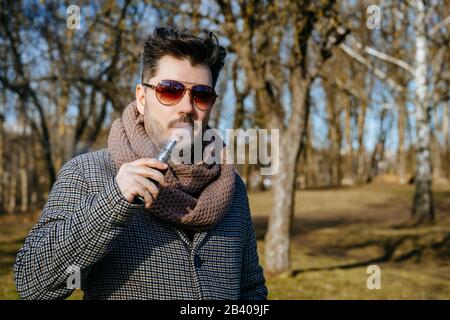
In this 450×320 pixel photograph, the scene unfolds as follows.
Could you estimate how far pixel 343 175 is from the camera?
42.4 meters

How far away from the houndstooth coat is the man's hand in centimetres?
4

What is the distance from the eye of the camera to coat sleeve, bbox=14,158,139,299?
1.85 meters

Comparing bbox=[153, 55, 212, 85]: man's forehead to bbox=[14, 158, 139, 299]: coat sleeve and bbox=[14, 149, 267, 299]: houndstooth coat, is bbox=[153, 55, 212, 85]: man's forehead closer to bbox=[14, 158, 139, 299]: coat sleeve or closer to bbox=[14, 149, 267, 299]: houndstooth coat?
bbox=[14, 149, 267, 299]: houndstooth coat

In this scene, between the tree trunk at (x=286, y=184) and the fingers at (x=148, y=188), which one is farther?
the tree trunk at (x=286, y=184)

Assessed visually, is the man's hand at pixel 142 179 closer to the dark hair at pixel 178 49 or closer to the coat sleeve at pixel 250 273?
the dark hair at pixel 178 49

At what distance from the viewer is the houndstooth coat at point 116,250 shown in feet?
6.19

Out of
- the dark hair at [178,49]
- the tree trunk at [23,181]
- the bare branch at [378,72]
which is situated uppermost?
the bare branch at [378,72]

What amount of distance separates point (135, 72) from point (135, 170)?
405 inches

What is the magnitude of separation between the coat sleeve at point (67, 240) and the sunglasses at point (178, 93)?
19.1 inches

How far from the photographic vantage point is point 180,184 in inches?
89.9

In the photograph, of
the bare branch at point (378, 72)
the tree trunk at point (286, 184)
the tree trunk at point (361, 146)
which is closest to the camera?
the tree trunk at point (286, 184)

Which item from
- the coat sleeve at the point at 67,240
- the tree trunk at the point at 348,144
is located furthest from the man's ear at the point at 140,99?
the tree trunk at the point at 348,144
